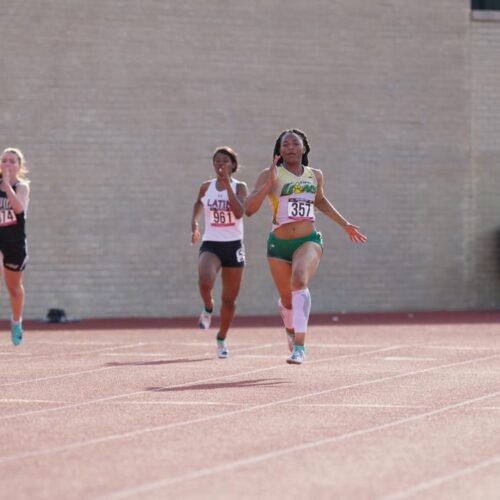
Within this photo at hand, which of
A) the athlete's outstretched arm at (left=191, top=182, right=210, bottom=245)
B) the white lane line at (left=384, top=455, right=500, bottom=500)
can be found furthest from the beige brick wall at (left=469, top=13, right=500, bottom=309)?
the white lane line at (left=384, top=455, right=500, bottom=500)

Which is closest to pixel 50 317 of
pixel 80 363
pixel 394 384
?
pixel 80 363

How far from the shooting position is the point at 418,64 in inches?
1035

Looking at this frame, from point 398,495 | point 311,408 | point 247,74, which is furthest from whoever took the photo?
point 247,74

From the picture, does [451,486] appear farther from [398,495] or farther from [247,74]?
[247,74]

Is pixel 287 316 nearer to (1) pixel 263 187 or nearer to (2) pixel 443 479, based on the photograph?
(1) pixel 263 187

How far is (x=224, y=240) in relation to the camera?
15.3 m

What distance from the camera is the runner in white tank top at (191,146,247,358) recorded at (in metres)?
15.1

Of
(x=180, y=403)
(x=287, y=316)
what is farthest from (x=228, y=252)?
(x=180, y=403)

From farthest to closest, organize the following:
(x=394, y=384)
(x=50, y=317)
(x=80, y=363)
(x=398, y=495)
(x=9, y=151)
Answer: (x=50, y=317) < (x=9, y=151) < (x=80, y=363) < (x=394, y=384) < (x=398, y=495)

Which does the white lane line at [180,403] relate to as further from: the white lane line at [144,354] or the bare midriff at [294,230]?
the white lane line at [144,354]

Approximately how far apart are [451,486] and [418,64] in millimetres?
20286

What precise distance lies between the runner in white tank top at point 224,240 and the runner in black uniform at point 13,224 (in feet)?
6.58

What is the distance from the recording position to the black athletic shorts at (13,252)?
15.9 m

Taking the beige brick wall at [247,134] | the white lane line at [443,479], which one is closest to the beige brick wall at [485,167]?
the beige brick wall at [247,134]
